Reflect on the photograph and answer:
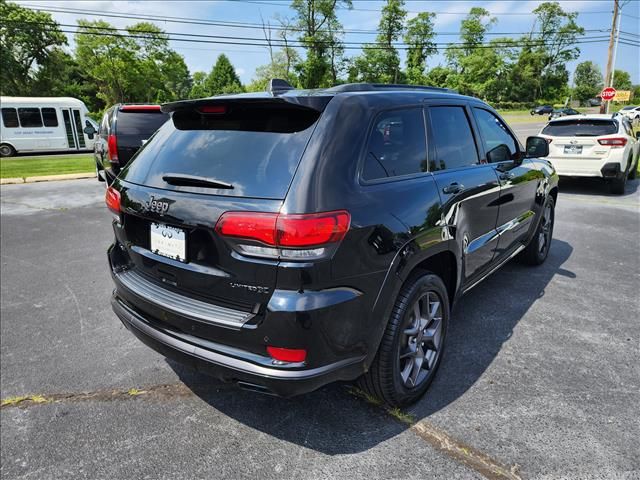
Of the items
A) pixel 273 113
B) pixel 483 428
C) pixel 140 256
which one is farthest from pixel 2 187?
pixel 483 428

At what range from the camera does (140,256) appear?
2.48 metres

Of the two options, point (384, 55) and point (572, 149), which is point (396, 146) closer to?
point (572, 149)

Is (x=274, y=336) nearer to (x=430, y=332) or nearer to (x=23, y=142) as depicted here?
(x=430, y=332)

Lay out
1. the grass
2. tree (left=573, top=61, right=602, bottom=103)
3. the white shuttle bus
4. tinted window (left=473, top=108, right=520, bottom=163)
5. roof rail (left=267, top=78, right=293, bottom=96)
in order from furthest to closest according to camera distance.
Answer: tree (left=573, top=61, right=602, bottom=103), the white shuttle bus, the grass, tinted window (left=473, top=108, right=520, bottom=163), roof rail (left=267, top=78, right=293, bottom=96)

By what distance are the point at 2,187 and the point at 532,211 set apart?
12048 mm

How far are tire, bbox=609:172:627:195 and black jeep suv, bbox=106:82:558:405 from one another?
8374 mm

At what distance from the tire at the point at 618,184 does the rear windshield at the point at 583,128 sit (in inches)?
39.0

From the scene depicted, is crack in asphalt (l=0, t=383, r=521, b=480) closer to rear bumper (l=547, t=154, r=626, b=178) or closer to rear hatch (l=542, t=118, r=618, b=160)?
rear bumper (l=547, t=154, r=626, b=178)

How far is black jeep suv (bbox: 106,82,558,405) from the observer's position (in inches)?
76.0

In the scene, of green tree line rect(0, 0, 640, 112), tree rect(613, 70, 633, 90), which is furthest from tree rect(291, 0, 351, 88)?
tree rect(613, 70, 633, 90)

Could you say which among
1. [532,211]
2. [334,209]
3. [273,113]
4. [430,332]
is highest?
[273,113]

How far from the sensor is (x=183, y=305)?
7.25 feet

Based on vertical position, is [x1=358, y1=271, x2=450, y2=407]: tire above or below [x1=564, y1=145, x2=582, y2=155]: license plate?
below

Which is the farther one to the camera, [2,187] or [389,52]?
[389,52]
